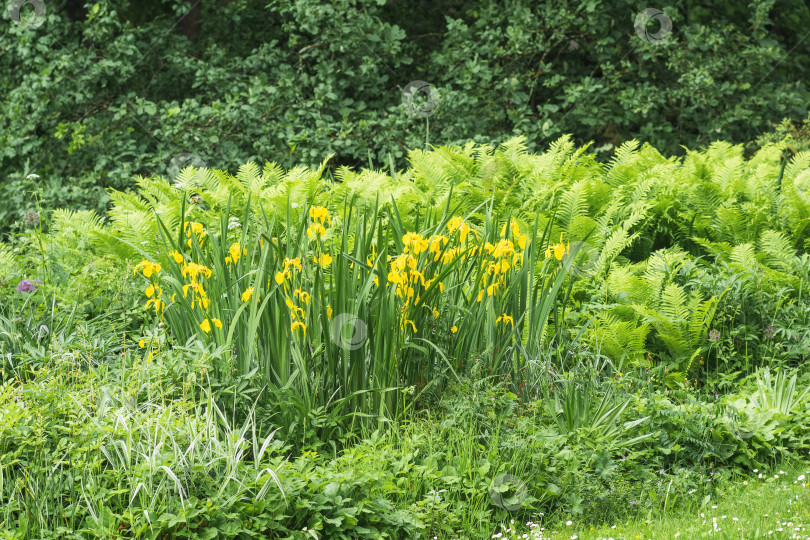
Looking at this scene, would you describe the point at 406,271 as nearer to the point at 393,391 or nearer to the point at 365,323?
the point at 365,323

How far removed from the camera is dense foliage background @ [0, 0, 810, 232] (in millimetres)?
7883

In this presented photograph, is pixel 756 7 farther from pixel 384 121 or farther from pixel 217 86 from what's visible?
pixel 217 86

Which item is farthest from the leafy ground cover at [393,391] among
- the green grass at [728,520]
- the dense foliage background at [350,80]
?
the dense foliage background at [350,80]

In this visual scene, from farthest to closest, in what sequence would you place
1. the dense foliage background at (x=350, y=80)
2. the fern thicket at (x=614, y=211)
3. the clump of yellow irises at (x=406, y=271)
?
the dense foliage background at (x=350, y=80) → the fern thicket at (x=614, y=211) → the clump of yellow irises at (x=406, y=271)

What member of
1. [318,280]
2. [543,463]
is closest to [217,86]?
[318,280]

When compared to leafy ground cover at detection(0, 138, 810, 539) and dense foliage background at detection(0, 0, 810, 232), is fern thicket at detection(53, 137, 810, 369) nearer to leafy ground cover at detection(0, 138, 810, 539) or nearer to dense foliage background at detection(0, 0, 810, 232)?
leafy ground cover at detection(0, 138, 810, 539)

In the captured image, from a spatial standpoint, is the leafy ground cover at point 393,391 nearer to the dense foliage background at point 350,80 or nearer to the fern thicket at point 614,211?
the fern thicket at point 614,211

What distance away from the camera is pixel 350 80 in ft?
Answer: 27.6

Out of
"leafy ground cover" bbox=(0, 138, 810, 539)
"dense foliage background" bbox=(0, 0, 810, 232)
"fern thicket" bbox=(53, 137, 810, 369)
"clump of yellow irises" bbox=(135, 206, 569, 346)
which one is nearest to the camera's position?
"leafy ground cover" bbox=(0, 138, 810, 539)

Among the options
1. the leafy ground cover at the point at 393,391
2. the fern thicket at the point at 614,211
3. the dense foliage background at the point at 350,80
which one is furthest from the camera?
the dense foliage background at the point at 350,80

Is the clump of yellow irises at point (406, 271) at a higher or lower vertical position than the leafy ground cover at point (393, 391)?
higher

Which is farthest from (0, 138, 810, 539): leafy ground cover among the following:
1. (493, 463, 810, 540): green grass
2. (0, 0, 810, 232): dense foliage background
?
(0, 0, 810, 232): dense foliage background

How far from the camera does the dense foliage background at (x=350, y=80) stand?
788 centimetres

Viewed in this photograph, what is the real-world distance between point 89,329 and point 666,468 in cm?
281
